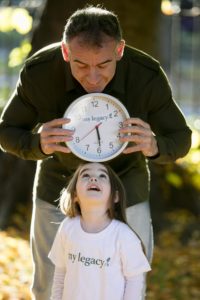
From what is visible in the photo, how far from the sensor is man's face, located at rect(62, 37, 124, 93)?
4.05 meters

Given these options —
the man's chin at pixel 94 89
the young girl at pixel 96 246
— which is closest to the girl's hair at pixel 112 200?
the young girl at pixel 96 246

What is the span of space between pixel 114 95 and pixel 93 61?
373 mm

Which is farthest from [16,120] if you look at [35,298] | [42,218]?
[35,298]

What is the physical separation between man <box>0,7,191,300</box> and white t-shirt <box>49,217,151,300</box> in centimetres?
39

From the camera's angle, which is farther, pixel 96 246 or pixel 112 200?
pixel 112 200

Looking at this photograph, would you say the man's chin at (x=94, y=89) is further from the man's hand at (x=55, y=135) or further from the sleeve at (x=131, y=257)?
the sleeve at (x=131, y=257)

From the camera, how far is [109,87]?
434 centimetres

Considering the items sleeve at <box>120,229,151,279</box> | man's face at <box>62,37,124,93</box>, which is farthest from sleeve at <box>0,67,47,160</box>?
sleeve at <box>120,229,151,279</box>

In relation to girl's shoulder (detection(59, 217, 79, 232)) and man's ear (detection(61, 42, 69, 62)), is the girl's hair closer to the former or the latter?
girl's shoulder (detection(59, 217, 79, 232))

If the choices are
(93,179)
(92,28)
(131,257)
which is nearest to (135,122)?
(93,179)

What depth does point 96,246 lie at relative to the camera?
12.9 feet

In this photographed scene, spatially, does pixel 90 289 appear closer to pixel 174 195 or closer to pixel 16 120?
pixel 16 120

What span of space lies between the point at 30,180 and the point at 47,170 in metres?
4.01

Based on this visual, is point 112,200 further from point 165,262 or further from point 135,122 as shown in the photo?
point 165,262
